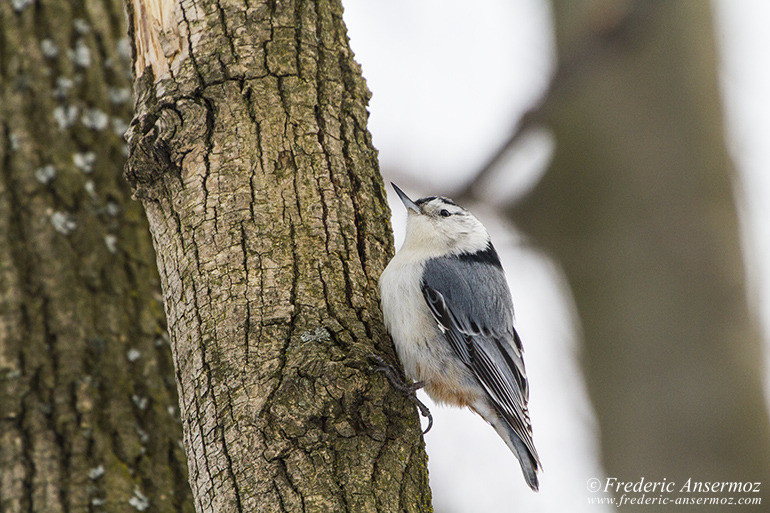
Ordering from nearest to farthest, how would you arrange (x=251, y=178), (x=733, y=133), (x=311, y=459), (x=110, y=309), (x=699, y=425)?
(x=311, y=459) → (x=251, y=178) → (x=110, y=309) → (x=699, y=425) → (x=733, y=133)

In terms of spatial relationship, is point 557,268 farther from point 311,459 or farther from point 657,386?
point 311,459

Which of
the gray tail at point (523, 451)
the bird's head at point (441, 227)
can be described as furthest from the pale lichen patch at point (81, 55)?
the gray tail at point (523, 451)

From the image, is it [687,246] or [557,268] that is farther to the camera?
[557,268]

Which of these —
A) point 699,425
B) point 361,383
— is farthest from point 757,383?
point 361,383

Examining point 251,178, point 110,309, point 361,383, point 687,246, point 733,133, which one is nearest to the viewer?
point 361,383

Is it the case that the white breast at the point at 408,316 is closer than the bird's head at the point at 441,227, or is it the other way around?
the white breast at the point at 408,316

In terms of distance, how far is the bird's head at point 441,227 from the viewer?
3160 millimetres

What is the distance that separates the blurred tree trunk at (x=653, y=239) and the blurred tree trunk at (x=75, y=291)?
178 centimetres

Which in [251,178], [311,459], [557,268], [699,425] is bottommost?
[699,425]

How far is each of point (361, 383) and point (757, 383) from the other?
6.27 feet

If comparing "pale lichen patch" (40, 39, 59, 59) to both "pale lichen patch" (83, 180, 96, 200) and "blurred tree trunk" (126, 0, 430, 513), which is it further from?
"blurred tree trunk" (126, 0, 430, 513)

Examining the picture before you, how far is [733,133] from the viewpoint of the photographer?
332 cm

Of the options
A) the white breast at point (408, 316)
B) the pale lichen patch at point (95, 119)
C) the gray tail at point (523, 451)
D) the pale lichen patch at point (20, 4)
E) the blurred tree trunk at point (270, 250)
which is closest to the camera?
the blurred tree trunk at point (270, 250)

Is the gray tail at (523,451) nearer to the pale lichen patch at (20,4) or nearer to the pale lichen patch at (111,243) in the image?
the pale lichen patch at (111,243)
